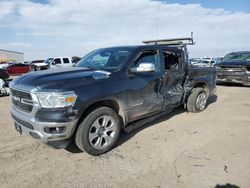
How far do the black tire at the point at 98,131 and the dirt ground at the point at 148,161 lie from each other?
0.17m

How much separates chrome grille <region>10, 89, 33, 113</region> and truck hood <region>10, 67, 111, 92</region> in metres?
0.10

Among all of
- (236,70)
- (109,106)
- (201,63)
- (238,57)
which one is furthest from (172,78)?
(201,63)

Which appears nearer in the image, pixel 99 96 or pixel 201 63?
pixel 99 96

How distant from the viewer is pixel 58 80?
3.67 meters

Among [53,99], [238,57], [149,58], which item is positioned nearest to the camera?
[53,99]

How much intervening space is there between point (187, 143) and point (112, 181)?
184 cm

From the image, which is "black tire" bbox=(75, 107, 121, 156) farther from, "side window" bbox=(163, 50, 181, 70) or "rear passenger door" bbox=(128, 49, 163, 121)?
"side window" bbox=(163, 50, 181, 70)

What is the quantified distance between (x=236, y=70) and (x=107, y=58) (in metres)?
8.46

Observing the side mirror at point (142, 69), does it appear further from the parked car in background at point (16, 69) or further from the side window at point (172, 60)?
the parked car in background at point (16, 69)

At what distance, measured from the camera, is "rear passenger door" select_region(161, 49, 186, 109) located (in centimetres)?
530

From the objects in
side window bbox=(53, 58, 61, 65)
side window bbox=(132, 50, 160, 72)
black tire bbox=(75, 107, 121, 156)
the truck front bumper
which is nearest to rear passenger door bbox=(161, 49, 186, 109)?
side window bbox=(132, 50, 160, 72)

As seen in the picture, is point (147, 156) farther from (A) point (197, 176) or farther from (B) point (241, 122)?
(B) point (241, 122)

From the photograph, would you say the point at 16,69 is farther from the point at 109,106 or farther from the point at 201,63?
the point at 109,106

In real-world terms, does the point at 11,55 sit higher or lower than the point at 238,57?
higher
